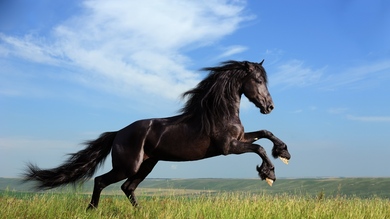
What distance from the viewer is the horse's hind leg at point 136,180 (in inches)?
298

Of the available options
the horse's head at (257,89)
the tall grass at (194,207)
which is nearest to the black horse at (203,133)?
the horse's head at (257,89)

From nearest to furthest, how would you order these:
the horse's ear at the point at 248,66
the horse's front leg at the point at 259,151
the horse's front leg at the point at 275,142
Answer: the horse's front leg at the point at 259,151 < the horse's front leg at the point at 275,142 < the horse's ear at the point at 248,66

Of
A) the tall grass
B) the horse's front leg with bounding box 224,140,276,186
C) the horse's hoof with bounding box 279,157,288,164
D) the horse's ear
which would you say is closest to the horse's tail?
the tall grass

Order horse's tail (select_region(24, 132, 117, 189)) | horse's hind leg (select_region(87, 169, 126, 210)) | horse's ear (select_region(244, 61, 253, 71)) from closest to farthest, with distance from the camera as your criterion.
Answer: horse's ear (select_region(244, 61, 253, 71))
horse's hind leg (select_region(87, 169, 126, 210))
horse's tail (select_region(24, 132, 117, 189))

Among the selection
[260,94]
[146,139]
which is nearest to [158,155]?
[146,139]

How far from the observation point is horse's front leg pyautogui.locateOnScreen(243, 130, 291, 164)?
22.3 feet

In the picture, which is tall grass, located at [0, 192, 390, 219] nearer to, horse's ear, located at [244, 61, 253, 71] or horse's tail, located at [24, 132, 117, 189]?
horse's tail, located at [24, 132, 117, 189]

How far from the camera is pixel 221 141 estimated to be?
22.1 ft

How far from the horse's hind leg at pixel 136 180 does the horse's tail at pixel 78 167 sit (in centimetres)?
81

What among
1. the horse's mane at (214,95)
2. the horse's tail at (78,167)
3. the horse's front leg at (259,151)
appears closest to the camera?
the horse's front leg at (259,151)

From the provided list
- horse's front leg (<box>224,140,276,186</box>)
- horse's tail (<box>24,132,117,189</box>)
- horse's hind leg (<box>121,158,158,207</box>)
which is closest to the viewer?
horse's front leg (<box>224,140,276,186</box>)

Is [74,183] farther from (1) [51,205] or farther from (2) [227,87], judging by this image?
(2) [227,87]

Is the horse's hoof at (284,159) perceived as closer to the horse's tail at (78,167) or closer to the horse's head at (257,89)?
the horse's head at (257,89)

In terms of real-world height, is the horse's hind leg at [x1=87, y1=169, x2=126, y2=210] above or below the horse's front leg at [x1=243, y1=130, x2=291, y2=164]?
below
